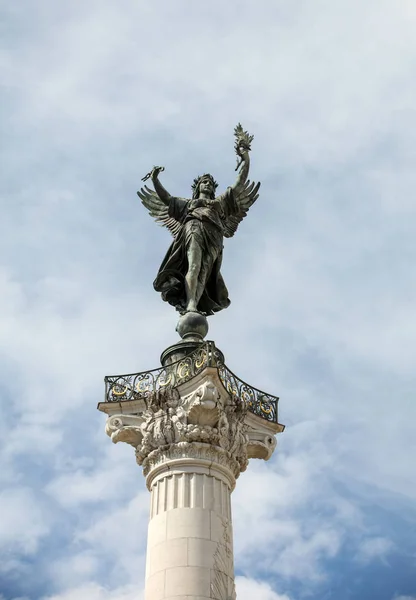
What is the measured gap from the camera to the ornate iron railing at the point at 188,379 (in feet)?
72.0

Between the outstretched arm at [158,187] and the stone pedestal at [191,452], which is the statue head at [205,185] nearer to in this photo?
the outstretched arm at [158,187]

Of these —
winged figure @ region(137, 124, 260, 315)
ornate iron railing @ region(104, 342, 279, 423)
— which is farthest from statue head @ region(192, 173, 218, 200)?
ornate iron railing @ region(104, 342, 279, 423)

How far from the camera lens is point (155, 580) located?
19266mm

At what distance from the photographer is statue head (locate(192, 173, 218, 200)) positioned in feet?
90.3

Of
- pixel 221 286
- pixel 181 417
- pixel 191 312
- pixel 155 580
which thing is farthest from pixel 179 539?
pixel 221 286

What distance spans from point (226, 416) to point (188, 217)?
771 cm

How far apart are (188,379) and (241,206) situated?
8606 millimetres

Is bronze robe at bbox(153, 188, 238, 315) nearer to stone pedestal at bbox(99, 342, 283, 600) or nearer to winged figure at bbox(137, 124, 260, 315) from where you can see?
winged figure at bbox(137, 124, 260, 315)

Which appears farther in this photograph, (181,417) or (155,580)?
(181,417)

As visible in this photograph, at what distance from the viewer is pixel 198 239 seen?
26047 millimetres

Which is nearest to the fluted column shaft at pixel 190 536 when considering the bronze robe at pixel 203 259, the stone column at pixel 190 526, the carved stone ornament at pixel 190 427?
the stone column at pixel 190 526

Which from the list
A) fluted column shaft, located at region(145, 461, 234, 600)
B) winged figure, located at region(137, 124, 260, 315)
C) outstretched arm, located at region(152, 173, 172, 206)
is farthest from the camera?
outstretched arm, located at region(152, 173, 172, 206)

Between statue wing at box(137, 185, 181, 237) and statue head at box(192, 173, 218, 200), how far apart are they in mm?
1125

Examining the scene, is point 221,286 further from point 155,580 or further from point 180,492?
point 155,580
